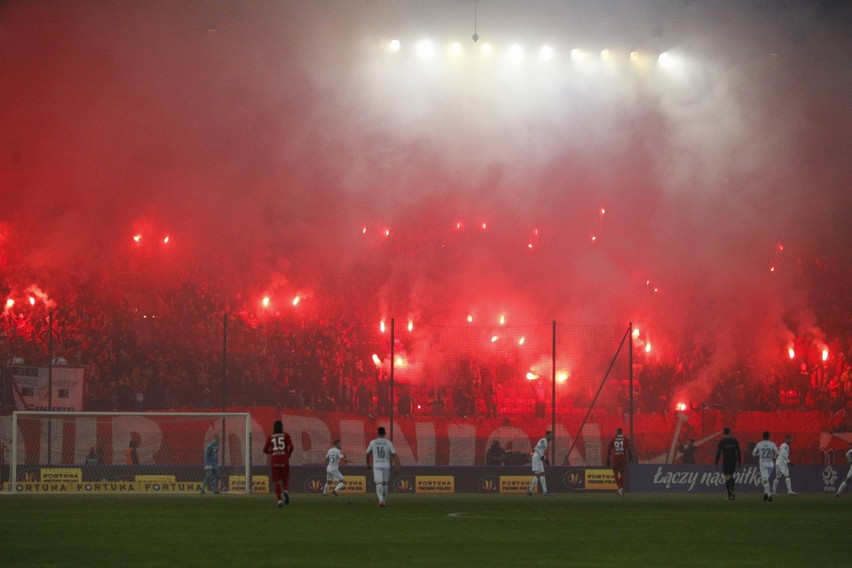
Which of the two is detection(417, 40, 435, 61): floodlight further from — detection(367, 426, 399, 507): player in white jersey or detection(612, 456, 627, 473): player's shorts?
detection(367, 426, 399, 507): player in white jersey

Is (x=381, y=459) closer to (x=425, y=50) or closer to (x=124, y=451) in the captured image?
(x=124, y=451)

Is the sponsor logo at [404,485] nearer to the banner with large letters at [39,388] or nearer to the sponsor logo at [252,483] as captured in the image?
the sponsor logo at [252,483]

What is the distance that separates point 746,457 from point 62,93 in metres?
28.2

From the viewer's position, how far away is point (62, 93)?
4375 cm

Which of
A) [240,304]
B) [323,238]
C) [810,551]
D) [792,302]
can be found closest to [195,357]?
[240,304]

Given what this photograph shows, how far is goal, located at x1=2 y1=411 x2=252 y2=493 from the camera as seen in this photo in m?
28.2

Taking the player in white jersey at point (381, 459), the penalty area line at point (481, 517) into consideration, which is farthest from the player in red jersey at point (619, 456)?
the penalty area line at point (481, 517)

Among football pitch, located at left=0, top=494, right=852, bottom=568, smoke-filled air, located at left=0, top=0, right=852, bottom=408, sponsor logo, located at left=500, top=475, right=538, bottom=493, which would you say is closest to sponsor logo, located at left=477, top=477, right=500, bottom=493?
sponsor logo, located at left=500, top=475, right=538, bottom=493

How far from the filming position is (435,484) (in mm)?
29750

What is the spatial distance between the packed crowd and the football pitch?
37.5ft

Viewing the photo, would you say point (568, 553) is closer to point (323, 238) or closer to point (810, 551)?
point (810, 551)

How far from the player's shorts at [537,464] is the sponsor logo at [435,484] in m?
2.64

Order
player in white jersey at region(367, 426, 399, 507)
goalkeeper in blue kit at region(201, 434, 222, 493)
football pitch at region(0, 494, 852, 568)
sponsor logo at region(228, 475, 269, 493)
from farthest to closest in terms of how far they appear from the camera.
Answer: sponsor logo at region(228, 475, 269, 493) < goalkeeper in blue kit at region(201, 434, 222, 493) < player in white jersey at region(367, 426, 399, 507) < football pitch at region(0, 494, 852, 568)

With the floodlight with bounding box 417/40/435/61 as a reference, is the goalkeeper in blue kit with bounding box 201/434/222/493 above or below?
below
